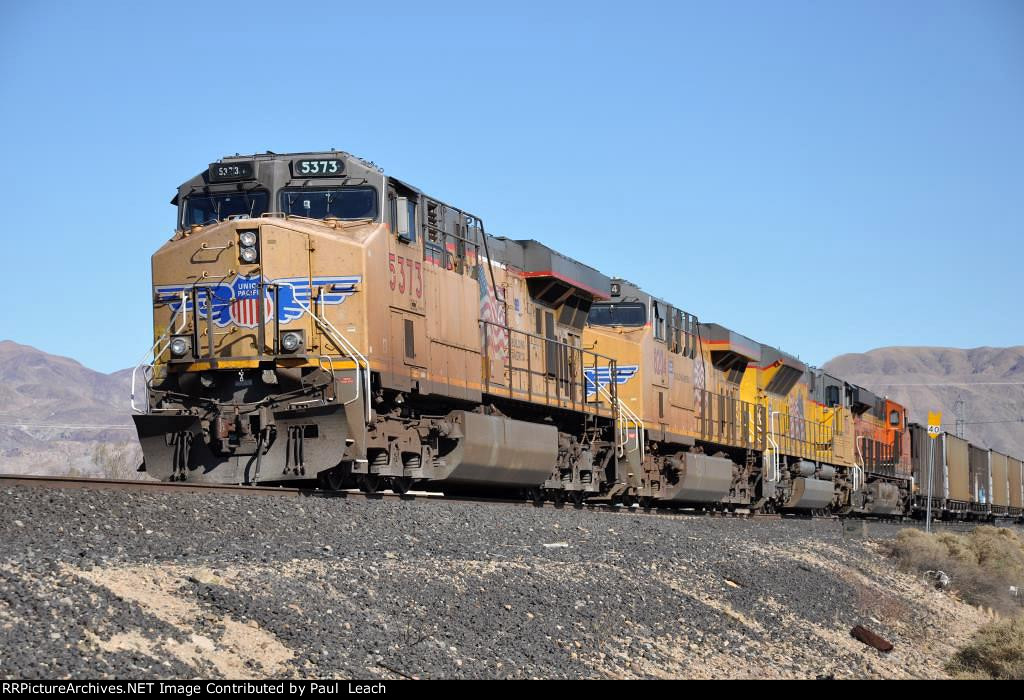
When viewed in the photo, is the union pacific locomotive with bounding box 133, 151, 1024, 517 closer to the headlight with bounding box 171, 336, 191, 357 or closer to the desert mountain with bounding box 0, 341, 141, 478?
the headlight with bounding box 171, 336, 191, 357

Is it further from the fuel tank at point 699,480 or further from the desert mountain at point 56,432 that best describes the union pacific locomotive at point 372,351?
the desert mountain at point 56,432

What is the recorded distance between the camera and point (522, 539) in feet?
35.5

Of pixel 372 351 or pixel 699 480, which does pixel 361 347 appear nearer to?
pixel 372 351

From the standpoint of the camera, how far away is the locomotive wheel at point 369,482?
12.9 m

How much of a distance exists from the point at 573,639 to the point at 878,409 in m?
34.2

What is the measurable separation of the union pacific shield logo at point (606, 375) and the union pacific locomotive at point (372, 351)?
28 millimetres

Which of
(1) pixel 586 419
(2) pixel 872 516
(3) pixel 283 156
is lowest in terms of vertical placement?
(2) pixel 872 516

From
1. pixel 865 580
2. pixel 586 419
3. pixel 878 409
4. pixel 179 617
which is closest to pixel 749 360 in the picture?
pixel 586 419

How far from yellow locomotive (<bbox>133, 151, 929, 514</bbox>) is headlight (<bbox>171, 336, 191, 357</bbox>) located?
2cm

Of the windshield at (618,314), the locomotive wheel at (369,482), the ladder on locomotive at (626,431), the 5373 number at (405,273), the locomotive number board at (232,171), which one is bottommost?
the locomotive wheel at (369,482)

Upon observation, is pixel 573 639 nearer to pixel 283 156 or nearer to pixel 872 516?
pixel 283 156

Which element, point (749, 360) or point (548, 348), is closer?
point (548, 348)

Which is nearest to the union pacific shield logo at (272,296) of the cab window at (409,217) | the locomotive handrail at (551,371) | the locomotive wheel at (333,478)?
the cab window at (409,217)

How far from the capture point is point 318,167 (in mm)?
12773
